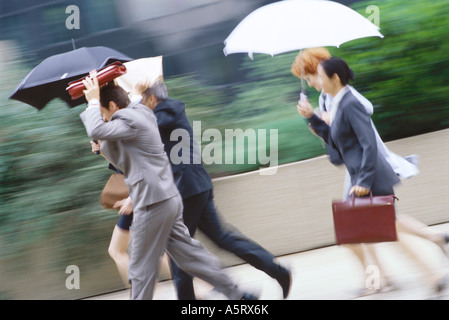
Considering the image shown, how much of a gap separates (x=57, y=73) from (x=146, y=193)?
1231 mm

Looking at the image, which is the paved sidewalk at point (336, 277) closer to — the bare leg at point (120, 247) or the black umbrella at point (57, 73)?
the bare leg at point (120, 247)

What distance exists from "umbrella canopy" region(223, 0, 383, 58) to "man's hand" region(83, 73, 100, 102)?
1027 millimetres

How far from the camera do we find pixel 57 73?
500 cm

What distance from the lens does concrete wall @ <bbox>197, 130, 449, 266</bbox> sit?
20.0ft

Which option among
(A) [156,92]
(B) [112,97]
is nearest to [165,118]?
(A) [156,92]

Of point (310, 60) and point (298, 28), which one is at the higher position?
point (298, 28)

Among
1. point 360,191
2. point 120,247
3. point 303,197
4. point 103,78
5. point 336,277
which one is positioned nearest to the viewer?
point 103,78

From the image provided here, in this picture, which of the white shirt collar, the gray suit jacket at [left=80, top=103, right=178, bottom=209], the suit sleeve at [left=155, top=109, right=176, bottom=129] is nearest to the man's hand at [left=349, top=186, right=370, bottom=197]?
the white shirt collar

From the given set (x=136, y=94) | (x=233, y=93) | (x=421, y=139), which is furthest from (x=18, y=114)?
(x=421, y=139)

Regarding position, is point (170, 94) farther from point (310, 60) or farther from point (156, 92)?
point (310, 60)

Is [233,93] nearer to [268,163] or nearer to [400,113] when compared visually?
[268,163]

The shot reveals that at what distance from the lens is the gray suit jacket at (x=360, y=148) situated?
457 cm

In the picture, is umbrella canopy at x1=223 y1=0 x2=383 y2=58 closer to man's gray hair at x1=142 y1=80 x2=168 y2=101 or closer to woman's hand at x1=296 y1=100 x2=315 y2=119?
woman's hand at x1=296 y1=100 x2=315 y2=119

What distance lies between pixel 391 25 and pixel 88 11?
3.09 metres
